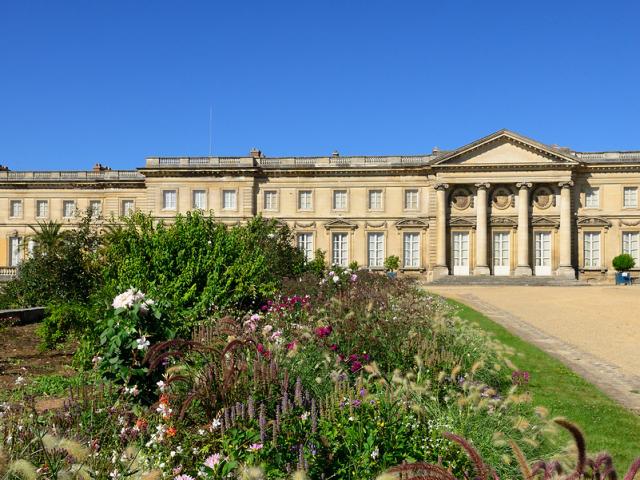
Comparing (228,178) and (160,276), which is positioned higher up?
(228,178)

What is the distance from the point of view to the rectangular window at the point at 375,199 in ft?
126

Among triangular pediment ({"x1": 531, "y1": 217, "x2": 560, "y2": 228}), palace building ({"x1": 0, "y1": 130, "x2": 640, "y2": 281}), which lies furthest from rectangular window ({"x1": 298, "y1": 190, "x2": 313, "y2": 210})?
triangular pediment ({"x1": 531, "y1": 217, "x2": 560, "y2": 228})

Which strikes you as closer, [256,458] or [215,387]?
[256,458]

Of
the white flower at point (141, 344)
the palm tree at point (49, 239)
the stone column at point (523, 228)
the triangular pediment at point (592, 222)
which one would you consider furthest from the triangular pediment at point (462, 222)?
the white flower at point (141, 344)

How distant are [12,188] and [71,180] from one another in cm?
458

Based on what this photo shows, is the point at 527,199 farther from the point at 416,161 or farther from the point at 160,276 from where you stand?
the point at 160,276

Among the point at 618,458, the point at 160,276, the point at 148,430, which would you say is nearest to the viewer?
the point at 148,430

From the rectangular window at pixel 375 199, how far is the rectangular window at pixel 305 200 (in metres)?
3.98

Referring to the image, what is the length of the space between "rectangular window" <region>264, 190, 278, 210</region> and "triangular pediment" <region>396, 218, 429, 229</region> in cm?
826

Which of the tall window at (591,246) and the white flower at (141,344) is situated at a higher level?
the tall window at (591,246)

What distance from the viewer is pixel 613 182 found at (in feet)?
119

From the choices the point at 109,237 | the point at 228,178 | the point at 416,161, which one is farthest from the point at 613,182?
the point at 109,237

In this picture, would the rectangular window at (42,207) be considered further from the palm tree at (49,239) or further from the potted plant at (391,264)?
the palm tree at (49,239)

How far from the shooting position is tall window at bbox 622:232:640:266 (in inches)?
1430
